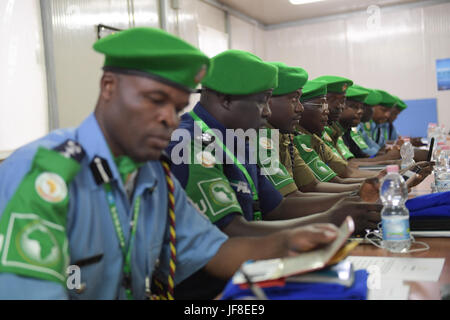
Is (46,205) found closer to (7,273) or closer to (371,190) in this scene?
(7,273)

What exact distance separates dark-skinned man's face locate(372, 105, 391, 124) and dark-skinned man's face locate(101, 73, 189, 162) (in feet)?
19.0

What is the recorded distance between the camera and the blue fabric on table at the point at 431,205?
1.80m

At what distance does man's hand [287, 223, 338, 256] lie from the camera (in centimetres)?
118

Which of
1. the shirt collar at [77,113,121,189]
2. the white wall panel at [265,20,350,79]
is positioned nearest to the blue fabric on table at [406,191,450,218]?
the shirt collar at [77,113,121,189]

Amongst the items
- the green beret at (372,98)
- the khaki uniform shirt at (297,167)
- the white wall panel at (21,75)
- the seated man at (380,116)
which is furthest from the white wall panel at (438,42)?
the white wall panel at (21,75)

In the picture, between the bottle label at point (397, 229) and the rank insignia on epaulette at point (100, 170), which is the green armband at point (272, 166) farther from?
the rank insignia on epaulette at point (100, 170)

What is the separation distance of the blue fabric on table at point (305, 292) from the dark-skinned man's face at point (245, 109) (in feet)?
3.59

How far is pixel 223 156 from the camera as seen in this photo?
1901 mm

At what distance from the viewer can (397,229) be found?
61.0 inches


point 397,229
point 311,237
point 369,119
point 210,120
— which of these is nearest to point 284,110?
point 210,120

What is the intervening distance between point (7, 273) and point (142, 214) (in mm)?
411

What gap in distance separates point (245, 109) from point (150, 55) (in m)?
0.98

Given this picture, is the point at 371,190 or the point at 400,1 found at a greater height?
the point at 400,1

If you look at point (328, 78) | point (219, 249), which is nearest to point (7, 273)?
point (219, 249)
